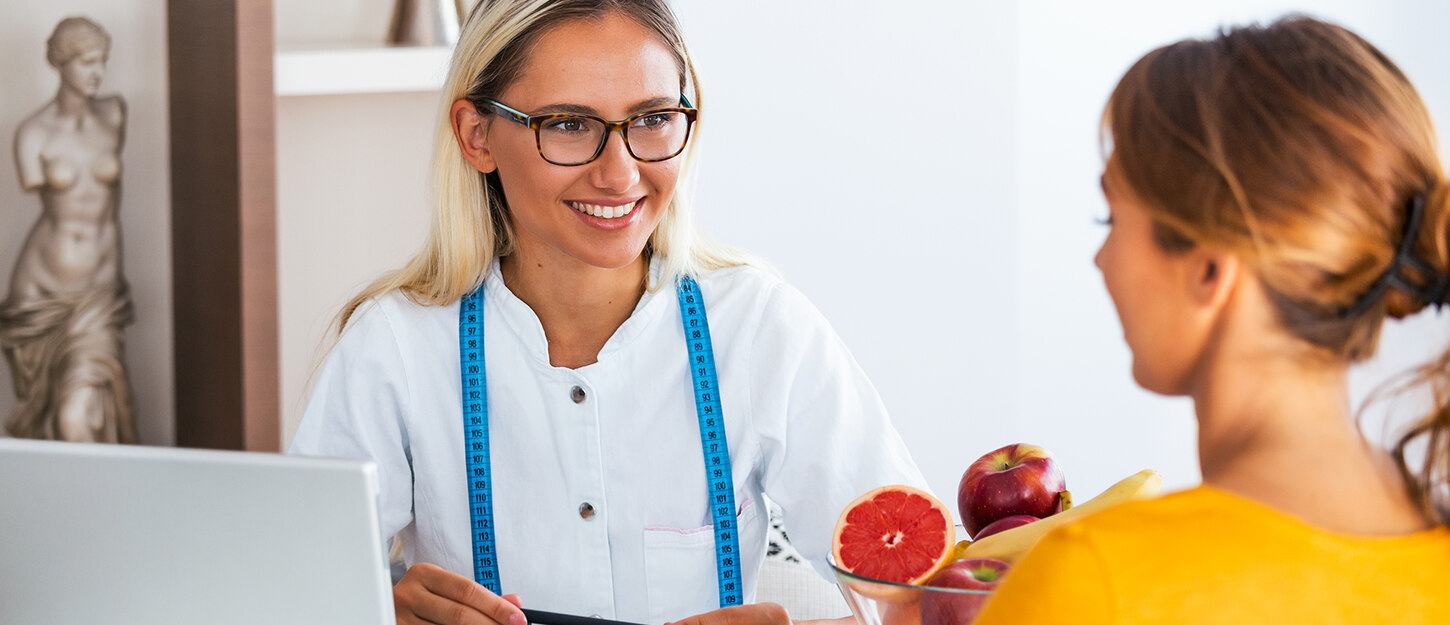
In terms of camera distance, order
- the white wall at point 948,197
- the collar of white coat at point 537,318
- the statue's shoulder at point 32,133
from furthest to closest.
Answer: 1. the white wall at point 948,197
2. the statue's shoulder at point 32,133
3. the collar of white coat at point 537,318

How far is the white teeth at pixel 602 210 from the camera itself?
1.41 m

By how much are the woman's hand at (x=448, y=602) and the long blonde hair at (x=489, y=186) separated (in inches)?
16.2

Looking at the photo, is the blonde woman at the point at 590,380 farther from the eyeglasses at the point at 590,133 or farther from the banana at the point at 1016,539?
the banana at the point at 1016,539

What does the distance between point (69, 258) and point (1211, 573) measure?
2191 millimetres

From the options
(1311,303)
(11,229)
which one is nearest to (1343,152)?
(1311,303)

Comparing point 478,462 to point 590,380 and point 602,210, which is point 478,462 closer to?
point 590,380

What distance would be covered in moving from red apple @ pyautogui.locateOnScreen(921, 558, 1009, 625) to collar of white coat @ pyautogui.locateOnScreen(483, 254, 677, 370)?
730 millimetres

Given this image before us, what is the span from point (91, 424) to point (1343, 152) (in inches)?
89.2

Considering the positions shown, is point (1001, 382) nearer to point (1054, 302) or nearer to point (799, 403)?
point (1054, 302)

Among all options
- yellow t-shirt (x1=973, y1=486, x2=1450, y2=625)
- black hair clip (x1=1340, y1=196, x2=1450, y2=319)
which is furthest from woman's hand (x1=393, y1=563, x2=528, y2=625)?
black hair clip (x1=1340, y1=196, x2=1450, y2=319)

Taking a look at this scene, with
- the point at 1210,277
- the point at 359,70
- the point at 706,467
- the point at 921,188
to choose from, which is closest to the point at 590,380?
the point at 706,467

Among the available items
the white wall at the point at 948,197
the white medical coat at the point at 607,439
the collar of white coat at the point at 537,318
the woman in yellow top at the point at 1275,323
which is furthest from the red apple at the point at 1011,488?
the white wall at the point at 948,197

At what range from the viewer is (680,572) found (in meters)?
1.44

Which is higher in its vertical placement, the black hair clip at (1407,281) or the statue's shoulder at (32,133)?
the statue's shoulder at (32,133)
